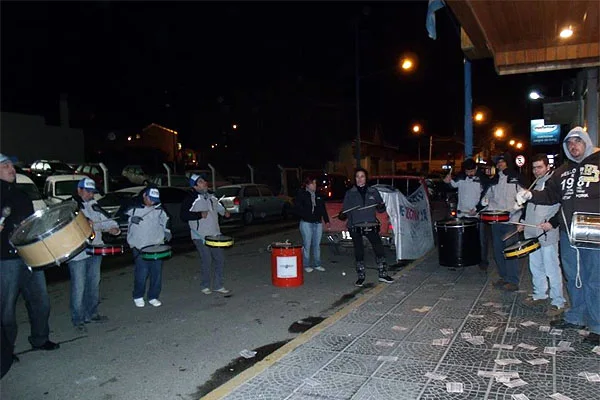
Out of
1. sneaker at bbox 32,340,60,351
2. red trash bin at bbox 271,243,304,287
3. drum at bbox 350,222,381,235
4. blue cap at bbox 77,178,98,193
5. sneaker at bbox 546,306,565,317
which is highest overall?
blue cap at bbox 77,178,98,193

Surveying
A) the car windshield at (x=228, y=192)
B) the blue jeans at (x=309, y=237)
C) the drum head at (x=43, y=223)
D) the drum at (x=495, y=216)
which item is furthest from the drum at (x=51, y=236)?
the car windshield at (x=228, y=192)

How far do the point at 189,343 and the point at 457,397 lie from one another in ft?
9.98

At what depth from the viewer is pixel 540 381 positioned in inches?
167

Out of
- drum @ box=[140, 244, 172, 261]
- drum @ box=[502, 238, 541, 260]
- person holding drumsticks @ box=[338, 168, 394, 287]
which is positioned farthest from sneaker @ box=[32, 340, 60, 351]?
drum @ box=[502, 238, 541, 260]

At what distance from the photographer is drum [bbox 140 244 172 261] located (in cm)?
668

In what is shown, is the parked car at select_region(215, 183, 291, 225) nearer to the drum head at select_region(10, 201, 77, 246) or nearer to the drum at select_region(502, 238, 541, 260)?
the drum head at select_region(10, 201, 77, 246)

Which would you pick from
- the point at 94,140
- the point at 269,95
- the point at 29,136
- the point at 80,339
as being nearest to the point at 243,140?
the point at 269,95

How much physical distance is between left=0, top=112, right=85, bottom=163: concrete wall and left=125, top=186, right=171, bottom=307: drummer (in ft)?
102

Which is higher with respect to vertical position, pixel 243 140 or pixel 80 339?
pixel 243 140

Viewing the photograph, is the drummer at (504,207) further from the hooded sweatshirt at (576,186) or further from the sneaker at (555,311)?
the hooded sweatshirt at (576,186)

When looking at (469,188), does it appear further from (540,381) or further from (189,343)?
(189,343)

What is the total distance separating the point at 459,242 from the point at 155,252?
5.09 m

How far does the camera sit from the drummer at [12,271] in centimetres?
496

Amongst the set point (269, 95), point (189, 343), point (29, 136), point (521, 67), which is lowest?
point (189, 343)
